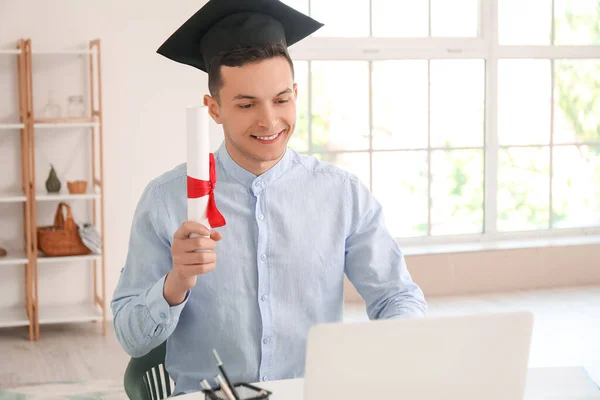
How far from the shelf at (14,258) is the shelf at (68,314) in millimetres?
324

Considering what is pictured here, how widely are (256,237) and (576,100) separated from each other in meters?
4.63

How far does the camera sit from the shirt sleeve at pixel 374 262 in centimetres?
204

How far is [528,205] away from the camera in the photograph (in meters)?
6.15

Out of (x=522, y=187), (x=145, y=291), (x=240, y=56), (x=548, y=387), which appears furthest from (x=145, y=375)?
(x=522, y=187)

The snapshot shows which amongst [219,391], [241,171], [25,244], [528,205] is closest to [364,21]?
[528,205]

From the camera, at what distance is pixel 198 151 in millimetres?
1359


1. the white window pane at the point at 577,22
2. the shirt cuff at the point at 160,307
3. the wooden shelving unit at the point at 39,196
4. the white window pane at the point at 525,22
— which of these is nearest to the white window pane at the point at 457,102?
the white window pane at the point at 525,22

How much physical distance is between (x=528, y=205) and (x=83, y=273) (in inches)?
118

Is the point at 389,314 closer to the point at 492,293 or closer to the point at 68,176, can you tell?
the point at 68,176

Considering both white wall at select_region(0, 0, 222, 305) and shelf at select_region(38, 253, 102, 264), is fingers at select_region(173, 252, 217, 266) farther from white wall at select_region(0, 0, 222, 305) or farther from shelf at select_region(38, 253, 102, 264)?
white wall at select_region(0, 0, 222, 305)

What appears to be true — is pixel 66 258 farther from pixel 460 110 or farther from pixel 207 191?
pixel 207 191

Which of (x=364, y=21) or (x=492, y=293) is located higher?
(x=364, y=21)

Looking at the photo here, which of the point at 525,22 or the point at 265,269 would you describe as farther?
the point at 525,22

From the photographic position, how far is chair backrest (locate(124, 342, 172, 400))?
1.97 meters
